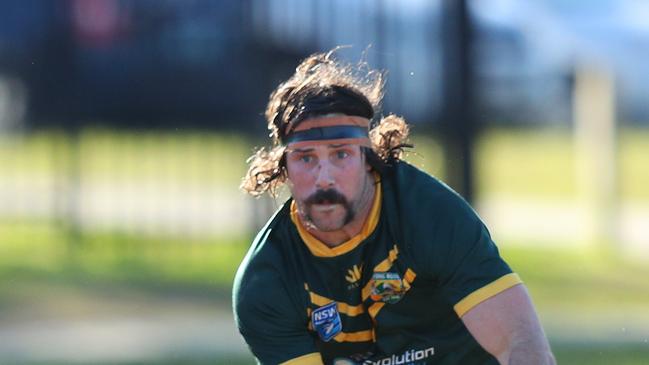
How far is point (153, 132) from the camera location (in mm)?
14266

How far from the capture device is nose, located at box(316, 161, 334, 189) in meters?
4.64

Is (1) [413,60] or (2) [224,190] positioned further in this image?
(2) [224,190]

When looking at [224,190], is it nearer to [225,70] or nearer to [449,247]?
[225,70]

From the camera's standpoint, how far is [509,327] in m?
4.62

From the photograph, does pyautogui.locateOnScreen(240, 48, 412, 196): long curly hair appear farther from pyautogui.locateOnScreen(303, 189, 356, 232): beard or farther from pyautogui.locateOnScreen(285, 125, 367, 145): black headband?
pyautogui.locateOnScreen(303, 189, 356, 232): beard

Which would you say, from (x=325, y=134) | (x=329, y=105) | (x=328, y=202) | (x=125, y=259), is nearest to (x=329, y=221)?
(x=328, y=202)

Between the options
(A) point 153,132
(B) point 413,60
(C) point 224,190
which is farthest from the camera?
(C) point 224,190

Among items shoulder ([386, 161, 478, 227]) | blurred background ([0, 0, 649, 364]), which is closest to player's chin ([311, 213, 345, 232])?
shoulder ([386, 161, 478, 227])

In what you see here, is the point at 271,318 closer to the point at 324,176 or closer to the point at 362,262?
the point at 362,262

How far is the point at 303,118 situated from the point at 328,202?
0.32 meters

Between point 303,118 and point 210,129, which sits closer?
point 303,118

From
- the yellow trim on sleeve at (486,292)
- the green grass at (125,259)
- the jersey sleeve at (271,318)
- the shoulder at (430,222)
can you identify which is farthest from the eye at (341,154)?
the green grass at (125,259)

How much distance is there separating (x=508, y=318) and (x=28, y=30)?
10.3m

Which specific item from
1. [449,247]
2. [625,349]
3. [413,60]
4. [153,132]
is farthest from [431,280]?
[153,132]
